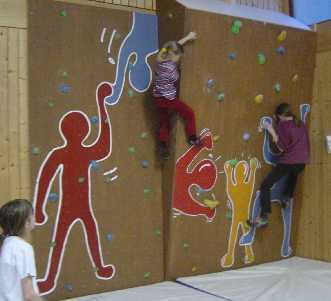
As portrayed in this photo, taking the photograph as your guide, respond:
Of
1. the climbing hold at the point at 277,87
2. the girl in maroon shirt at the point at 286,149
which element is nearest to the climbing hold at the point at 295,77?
the climbing hold at the point at 277,87

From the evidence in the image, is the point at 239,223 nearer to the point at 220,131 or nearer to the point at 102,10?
the point at 220,131

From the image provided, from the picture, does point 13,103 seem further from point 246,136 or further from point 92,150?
point 246,136

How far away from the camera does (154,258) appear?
16.1 ft

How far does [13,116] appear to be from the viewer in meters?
4.09

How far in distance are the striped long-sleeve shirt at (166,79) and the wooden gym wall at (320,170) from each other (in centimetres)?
198

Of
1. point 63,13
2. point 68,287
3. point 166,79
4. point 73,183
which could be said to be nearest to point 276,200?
point 166,79

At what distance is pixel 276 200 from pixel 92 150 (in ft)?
7.81

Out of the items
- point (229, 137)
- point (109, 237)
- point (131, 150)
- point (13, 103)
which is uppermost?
point (13, 103)

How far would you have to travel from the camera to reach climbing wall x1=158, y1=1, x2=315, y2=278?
4.85 meters

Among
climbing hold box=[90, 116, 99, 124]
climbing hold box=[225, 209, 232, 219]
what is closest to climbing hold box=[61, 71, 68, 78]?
climbing hold box=[90, 116, 99, 124]

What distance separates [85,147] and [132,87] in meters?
0.77

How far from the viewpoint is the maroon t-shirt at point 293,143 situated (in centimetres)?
537

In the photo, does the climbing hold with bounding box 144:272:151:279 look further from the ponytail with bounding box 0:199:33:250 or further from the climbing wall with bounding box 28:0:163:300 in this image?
the ponytail with bounding box 0:199:33:250

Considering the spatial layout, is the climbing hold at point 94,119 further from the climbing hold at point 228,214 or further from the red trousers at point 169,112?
the climbing hold at point 228,214
